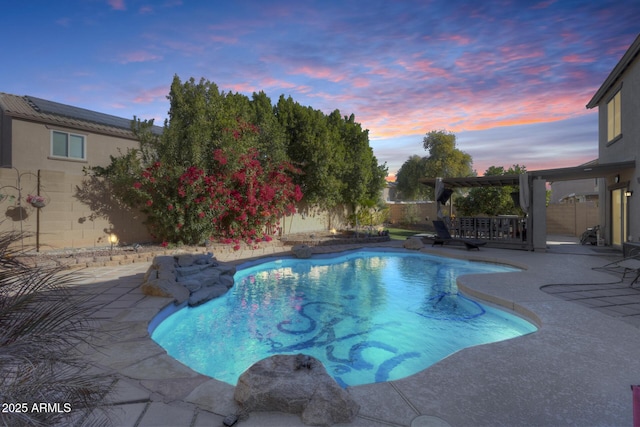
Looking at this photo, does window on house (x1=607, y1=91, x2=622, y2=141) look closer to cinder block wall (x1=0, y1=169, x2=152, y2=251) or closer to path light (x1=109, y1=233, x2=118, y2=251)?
path light (x1=109, y1=233, x2=118, y2=251)

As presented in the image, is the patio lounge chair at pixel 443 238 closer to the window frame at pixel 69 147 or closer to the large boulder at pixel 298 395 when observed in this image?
the large boulder at pixel 298 395

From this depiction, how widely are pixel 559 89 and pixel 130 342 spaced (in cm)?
1436

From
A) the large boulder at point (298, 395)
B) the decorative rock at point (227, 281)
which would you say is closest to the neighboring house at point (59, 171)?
the decorative rock at point (227, 281)

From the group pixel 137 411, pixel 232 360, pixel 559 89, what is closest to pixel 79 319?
pixel 137 411

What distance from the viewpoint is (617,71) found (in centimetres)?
1130

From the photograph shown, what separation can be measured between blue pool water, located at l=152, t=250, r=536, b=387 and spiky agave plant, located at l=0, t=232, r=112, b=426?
3282 millimetres

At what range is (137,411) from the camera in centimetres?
252

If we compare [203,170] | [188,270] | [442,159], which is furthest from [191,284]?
[442,159]

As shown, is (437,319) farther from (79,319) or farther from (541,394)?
(79,319)

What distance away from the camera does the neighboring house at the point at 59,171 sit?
356 inches

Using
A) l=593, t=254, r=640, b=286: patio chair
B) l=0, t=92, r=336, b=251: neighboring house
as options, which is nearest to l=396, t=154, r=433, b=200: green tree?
l=0, t=92, r=336, b=251: neighboring house

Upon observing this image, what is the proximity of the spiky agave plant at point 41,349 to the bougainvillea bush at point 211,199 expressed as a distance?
30.7ft

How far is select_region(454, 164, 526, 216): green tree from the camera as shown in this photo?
707 inches

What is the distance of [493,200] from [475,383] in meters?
→ 17.3
